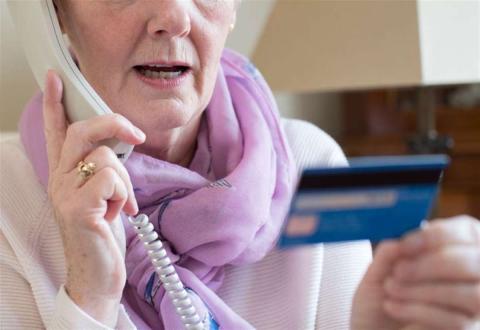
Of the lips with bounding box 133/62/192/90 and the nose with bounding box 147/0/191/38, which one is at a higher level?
the nose with bounding box 147/0/191/38

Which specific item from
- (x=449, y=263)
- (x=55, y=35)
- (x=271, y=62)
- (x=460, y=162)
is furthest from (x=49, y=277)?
(x=460, y=162)

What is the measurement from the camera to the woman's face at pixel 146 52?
2.94 ft

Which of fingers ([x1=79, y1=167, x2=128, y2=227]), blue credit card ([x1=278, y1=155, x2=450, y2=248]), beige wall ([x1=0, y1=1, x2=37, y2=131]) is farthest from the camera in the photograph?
beige wall ([x1=0, y1=1, x2=37, y2=131])

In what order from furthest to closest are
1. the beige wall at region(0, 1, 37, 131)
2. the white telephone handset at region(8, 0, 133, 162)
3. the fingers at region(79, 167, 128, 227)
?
the beige wall at region(0, 1, 37, 131) → the white telephone handset at region(8, 0, 133, 162) → the fingers at region(79, 167, 128, 227)

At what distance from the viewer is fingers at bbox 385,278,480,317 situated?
23.4 inches

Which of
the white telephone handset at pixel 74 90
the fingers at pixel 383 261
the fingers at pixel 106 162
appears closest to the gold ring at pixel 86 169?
the fingers at pixel 106 162

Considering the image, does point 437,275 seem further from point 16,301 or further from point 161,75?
point 16,301

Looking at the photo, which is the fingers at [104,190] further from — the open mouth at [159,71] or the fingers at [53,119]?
the open mouth at [159,71]

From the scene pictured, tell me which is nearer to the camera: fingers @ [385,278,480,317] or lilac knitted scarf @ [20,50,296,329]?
fingers @ [385,278,480,317]

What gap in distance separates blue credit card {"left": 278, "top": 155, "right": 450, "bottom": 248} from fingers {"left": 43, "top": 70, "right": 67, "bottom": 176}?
0.39 m

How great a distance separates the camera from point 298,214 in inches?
21.7

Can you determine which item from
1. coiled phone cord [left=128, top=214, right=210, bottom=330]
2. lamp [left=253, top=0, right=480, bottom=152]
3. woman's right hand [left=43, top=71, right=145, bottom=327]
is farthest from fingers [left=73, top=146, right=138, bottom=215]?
lamp [left=253, top=0, right=480, bottom=152]

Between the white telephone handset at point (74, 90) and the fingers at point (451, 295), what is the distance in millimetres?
364

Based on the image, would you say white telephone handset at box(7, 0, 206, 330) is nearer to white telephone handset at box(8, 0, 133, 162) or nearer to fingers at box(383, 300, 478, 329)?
white telephone handset at box(8, 0, 133, 162)
